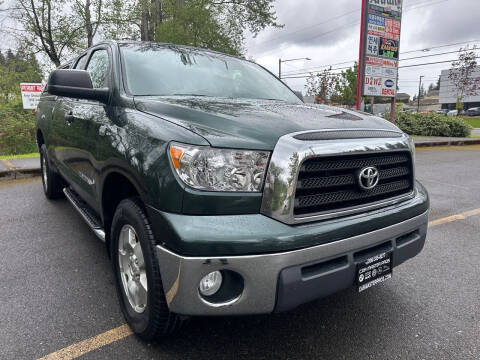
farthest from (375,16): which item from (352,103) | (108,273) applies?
(352,103)

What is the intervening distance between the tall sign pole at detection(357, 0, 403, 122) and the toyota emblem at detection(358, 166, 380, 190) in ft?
28.8

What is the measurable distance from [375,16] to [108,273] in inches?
377

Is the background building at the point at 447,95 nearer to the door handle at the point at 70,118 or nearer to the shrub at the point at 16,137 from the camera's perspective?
the shrub at the point at 16,137

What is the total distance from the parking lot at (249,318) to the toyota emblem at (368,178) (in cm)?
A: 91

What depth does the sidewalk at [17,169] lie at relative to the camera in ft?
21.4

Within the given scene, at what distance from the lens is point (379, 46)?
10031mm

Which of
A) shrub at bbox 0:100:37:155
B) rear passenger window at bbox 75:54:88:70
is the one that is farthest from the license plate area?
shrub at bbox 0:100:37:155

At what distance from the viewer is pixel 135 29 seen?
2133 cm

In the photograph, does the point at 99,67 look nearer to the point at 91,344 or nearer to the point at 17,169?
the point at 91,344

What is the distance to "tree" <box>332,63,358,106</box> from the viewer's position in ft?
119

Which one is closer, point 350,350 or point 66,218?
point 350,350

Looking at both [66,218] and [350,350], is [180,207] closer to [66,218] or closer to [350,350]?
[350,350]

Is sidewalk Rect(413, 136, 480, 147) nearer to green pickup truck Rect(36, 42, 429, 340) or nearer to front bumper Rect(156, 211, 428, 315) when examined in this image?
green pickup truck Rect(36, 42, 429, 340)

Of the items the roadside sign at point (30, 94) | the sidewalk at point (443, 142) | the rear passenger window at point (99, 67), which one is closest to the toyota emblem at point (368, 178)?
the rear passenger window at point (99, 67)
